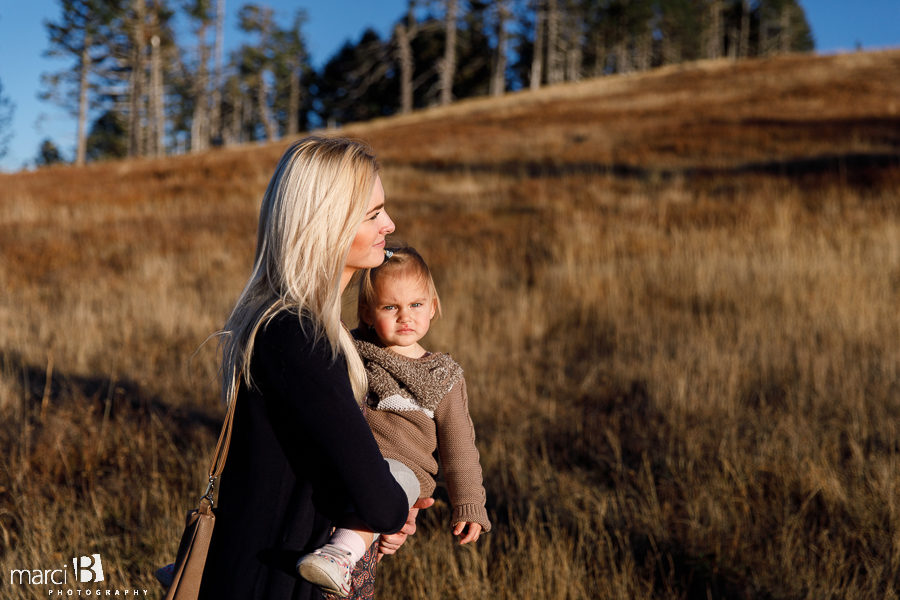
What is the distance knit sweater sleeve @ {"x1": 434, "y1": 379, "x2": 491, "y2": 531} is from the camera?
60.1 inches

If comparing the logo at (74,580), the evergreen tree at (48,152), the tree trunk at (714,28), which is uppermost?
the tree trunk at (714,28)

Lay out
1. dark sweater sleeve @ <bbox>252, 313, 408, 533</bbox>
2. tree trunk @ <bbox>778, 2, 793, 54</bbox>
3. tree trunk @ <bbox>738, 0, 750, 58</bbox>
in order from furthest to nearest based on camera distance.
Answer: tree trunk @ <bbox>778, 2, 793, 54</bbox> → tree trunk @ <bbox>738, 0, 750, 58</bbox> → dark sweater sleeve @ <bbox>252, 313, 408, 533</bbox>

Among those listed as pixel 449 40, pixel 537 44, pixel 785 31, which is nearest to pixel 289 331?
pixel 449 40

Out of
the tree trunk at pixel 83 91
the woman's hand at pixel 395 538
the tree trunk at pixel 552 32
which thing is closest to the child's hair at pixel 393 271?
the woman's hand at pixel 395 538

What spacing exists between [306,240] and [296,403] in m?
0.32

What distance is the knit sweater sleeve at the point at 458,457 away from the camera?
1.53m

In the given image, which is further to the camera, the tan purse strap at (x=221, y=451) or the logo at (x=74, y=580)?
the logo at (x=74, y=580)

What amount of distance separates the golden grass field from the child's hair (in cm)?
123

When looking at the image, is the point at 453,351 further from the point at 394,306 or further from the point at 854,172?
the point at 854,172

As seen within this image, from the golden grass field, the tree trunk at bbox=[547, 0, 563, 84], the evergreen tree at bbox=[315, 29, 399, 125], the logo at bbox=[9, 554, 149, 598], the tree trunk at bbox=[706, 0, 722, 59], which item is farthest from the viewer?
the tree trunk at bbox=[706, 0, 722, 59]

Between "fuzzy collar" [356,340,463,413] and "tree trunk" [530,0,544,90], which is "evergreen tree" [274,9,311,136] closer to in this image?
"tree trunk" [530,0,544,90]

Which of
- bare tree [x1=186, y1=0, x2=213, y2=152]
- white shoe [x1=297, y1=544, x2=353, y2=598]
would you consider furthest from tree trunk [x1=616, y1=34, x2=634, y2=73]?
white shoe [x1=297, y1=544, x2=353, y2=598]

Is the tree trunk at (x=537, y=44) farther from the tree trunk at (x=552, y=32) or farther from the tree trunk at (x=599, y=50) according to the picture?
the tree trunk at (x=599, y=50)

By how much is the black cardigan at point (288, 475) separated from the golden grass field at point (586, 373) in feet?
3.98
